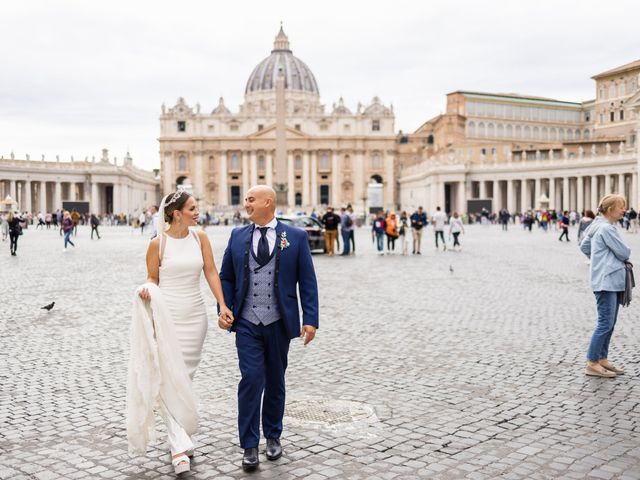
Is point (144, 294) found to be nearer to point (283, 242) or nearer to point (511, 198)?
point (283, 242)

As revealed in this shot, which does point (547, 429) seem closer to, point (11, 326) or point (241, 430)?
point (241, 430)

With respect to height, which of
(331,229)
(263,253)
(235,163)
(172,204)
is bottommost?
(331,229)

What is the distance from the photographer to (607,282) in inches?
259

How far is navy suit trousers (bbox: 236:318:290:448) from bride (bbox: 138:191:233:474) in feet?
0.58

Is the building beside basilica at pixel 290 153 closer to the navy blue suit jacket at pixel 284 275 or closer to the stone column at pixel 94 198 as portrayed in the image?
the stone column at pixel 94 198

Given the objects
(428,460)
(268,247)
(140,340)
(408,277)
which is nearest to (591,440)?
(428,460)

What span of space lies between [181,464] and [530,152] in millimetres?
79124

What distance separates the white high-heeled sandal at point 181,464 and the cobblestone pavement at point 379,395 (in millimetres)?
100

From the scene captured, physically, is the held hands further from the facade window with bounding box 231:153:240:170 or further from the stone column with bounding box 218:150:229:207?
the facade window with bounding box 231:153:240:170

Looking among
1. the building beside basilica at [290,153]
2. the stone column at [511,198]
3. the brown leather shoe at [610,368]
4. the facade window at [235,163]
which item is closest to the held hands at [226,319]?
the brown leather shoe at [610,368]

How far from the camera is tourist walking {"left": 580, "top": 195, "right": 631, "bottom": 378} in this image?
258 inches

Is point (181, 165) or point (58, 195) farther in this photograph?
point (181, 165)

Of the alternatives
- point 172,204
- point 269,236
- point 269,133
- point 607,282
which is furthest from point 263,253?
point 269,133

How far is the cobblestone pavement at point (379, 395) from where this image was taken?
4543mm
